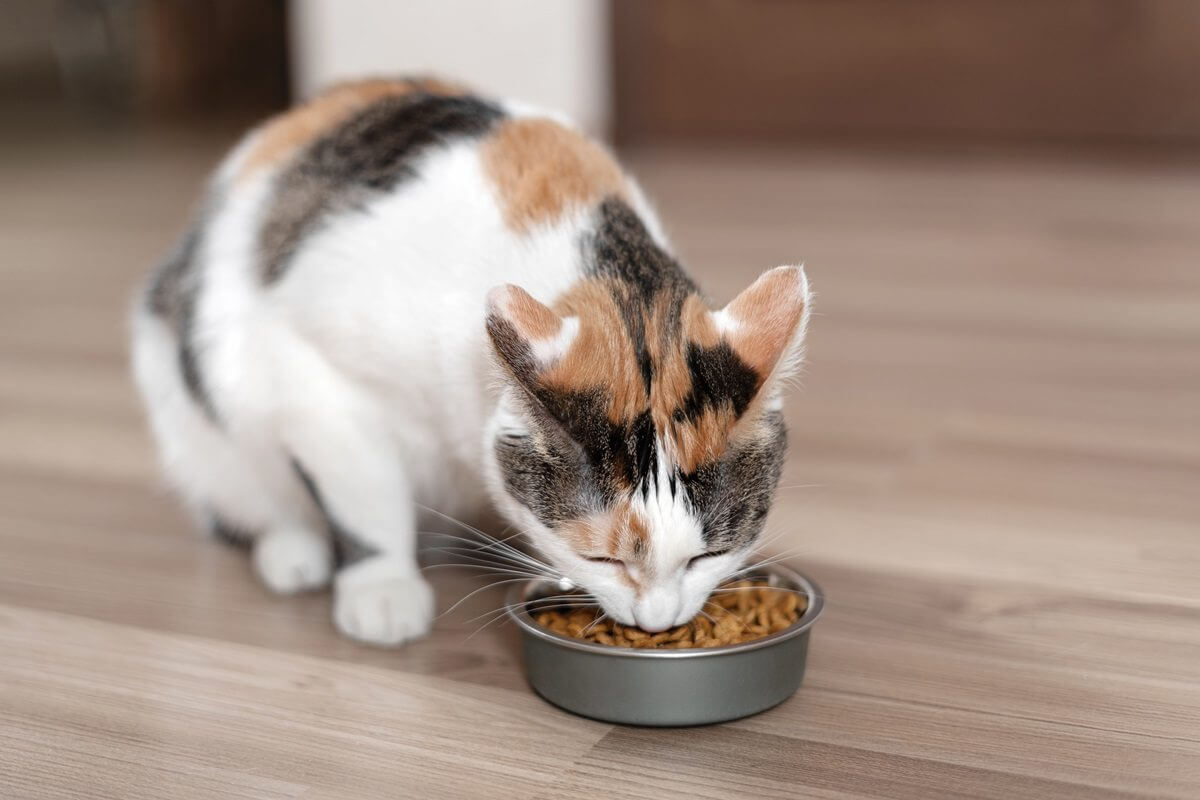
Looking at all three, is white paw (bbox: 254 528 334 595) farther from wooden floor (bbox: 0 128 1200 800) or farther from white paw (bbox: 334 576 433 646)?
white paw (bbox: 334 576 433 646)

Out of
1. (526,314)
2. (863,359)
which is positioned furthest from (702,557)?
(863,359)

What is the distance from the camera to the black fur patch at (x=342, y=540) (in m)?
1.50

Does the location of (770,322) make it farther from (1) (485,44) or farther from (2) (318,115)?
(1) (485,44)

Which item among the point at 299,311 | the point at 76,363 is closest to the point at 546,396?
the point at 299,311

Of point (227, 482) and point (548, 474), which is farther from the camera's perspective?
point (227, 482)

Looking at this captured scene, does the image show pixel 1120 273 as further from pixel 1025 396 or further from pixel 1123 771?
pixel 1123 771

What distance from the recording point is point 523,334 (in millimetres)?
1131

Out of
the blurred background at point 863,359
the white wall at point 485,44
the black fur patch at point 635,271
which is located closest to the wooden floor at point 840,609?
the blurred background at point 863,359

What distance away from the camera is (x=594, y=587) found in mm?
1191

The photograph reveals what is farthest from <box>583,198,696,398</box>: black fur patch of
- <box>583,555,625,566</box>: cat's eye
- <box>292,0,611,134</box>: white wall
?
<box>292,0,611,134</box>: white wall

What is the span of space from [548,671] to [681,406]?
303mm

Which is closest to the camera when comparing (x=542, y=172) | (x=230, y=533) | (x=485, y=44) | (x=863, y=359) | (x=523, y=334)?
(x=523, y=334)

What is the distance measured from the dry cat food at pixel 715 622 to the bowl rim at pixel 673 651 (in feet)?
0.05

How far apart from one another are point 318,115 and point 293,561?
22.1 inches
